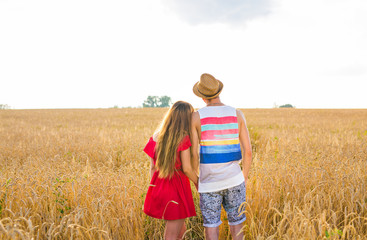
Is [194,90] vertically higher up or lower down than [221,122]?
higher up

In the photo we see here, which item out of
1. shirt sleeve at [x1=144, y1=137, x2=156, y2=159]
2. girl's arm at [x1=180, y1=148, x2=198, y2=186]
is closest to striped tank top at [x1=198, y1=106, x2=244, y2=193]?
girl's arm at [x1=180, y1=148, x2=198, y2=186]

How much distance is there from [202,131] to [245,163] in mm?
596

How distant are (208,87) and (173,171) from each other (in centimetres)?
89

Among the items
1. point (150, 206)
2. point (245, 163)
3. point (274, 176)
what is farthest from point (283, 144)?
point (150, 206)

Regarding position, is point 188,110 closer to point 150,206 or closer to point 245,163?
point 245,163

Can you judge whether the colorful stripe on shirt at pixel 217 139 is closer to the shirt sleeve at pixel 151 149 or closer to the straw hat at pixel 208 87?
the straw hat at pixel 208 87

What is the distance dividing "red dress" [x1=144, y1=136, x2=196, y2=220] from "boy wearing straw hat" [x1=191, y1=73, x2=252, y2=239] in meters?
0.18

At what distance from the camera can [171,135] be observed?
251cm

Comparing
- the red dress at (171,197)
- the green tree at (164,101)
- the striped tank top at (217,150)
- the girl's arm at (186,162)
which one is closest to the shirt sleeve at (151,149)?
the red dress at (171,197)

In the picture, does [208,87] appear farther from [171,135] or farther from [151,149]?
[151,149]

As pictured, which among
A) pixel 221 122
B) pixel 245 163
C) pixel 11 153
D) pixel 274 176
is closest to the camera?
pixel 221 122

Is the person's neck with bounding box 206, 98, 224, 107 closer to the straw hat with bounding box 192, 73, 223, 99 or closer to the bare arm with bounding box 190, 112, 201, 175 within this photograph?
the straw hat with bounding box 192, 73, 223, 99

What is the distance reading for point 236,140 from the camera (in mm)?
2568

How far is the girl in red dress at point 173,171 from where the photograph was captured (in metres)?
2.51
